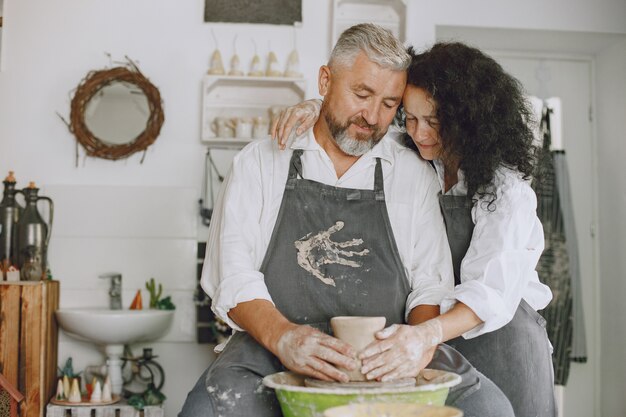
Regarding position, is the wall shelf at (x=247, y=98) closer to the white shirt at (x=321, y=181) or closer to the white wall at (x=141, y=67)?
the white wall at (x=141, y=67)

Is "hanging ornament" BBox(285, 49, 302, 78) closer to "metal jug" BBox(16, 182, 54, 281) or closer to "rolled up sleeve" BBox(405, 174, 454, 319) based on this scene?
"metal jug" BBox(16, 182, 54, 281)

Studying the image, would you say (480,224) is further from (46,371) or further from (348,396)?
(46,371)

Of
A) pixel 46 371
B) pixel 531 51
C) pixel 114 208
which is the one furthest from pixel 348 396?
pixel 531 51

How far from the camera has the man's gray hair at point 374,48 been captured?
242 cm

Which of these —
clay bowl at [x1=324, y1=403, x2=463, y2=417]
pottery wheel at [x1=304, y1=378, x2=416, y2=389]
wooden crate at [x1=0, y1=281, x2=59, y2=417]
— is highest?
pottery wheel at [x1=304, y1=378, x2=416, y2=389]

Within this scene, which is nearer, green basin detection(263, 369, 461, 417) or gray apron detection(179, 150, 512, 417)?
green basin detection(263, 369, 461, 417)

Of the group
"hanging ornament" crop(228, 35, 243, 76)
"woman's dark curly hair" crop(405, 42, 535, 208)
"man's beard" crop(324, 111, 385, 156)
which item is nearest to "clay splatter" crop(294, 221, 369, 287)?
"man's beard" crop(324, 111, 385, 156)

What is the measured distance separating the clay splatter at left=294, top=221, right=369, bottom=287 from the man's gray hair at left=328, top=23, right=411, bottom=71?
21.2 inches

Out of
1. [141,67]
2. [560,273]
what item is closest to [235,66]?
[141,67]

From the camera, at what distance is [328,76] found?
256 centimetres

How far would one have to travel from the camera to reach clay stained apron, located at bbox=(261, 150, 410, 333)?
2.27 metres

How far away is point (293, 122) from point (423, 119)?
1.35ft

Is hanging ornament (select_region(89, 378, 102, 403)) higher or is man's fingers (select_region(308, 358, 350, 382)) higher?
man's fingers (select_region(308, 358, 350, 382))

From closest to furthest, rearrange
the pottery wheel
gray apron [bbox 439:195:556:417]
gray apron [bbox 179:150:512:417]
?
the pottery wheel, gray apron [bbox 179:150:512:417], gray apron [bbox 439:195:556:417]
